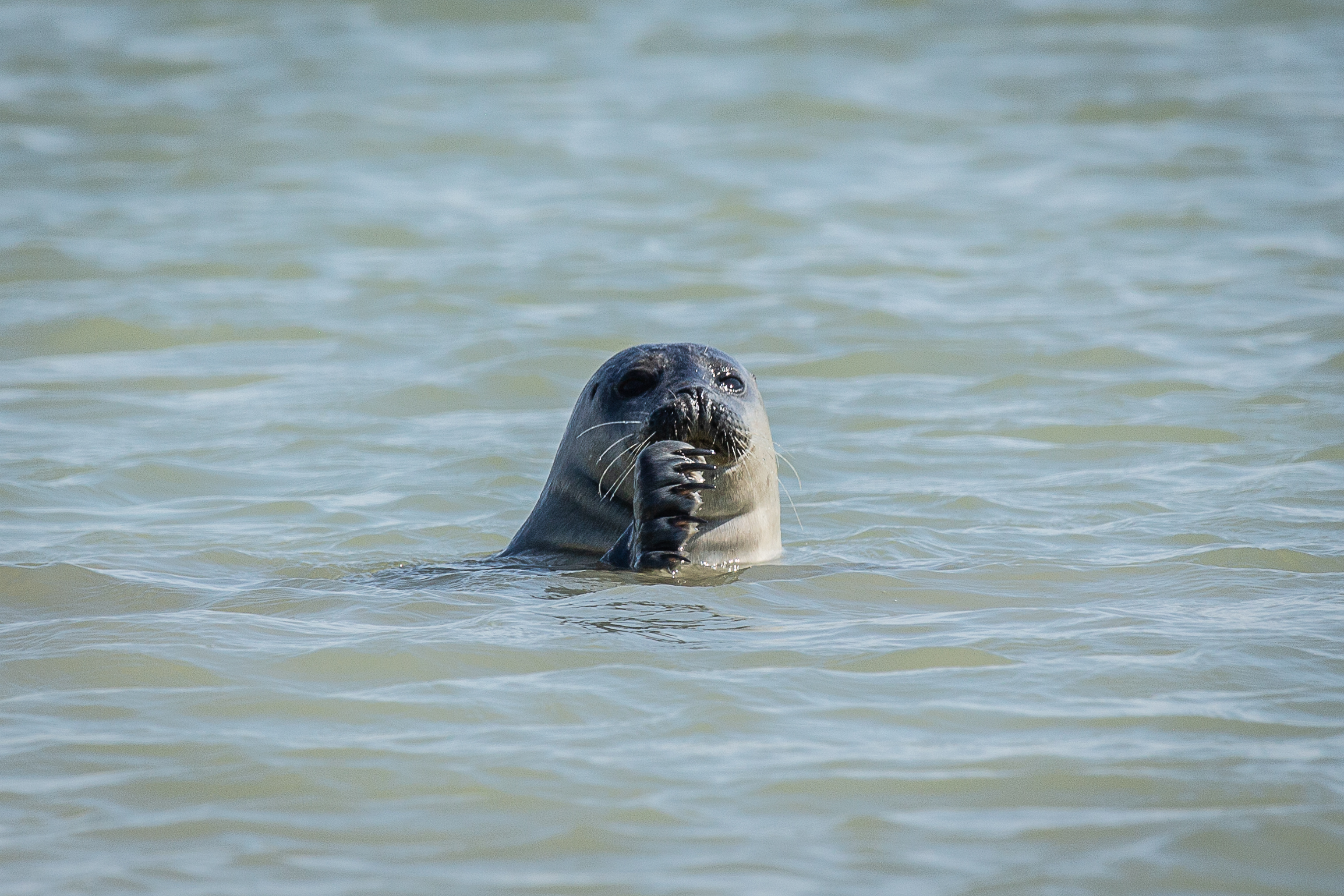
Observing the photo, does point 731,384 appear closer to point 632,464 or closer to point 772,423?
point 632,464

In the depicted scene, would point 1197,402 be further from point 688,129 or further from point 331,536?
point 688,129

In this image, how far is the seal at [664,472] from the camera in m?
5.82

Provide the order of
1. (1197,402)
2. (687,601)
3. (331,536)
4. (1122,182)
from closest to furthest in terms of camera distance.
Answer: (687,601) → (331,536) → (1197,402) → (1122,182)

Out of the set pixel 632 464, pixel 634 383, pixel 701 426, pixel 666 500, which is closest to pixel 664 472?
pixel 666 500

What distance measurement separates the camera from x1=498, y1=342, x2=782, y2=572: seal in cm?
582

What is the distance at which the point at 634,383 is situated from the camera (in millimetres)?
6426

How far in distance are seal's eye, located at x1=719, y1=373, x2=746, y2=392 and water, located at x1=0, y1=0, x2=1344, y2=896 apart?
774 mm

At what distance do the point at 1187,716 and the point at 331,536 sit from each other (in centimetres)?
431

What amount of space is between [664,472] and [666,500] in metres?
0.10

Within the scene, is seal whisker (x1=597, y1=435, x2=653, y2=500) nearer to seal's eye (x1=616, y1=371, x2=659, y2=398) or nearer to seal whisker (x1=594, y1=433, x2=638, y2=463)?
seal whisker (x1=594, y1=433, x2=638, y2=463)

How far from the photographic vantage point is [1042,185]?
1543cm

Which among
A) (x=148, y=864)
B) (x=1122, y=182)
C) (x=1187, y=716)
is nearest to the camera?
(x=148, y=864)

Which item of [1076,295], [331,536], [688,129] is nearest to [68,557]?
[331,536]

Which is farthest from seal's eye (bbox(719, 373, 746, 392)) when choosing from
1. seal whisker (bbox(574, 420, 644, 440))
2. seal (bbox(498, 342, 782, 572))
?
Answer: seal whisker (bbox(574, 420, 644, 440))
